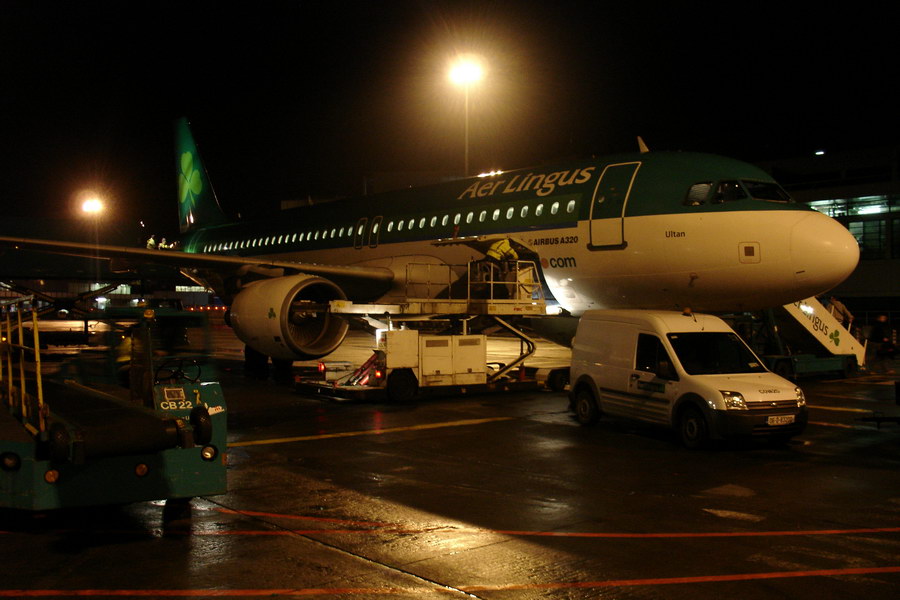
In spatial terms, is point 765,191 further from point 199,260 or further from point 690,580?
point 199,260

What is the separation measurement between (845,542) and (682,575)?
1.63m

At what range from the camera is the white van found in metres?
9.45

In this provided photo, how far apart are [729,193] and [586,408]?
4387mm

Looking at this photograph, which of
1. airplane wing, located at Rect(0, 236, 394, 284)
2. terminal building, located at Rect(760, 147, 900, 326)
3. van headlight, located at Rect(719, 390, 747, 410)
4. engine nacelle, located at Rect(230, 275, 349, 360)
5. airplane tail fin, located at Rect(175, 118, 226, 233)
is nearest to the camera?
van headlight, located at Rect(719, 390, 747, 410)

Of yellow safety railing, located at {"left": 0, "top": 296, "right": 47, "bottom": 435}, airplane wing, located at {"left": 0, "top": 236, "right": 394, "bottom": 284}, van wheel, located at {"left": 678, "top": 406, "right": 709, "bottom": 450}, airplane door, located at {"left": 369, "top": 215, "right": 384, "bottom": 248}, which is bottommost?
van wheel, located at {"left": 678, "top": 406, "right": 709, "bottom": 450}

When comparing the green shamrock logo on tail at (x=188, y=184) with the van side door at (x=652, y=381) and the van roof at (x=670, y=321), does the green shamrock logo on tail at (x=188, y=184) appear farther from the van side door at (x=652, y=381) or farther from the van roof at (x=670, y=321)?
the van side door at (x=652, y=381)

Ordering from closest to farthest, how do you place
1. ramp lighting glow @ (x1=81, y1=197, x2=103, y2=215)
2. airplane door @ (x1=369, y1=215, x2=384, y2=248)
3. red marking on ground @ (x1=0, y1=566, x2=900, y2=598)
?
1. red marking on ground @ (x1=0, y1=566, x2=900, y2=598)
2. airplane door @ (x1=369, y1=215, x2=384, y2=248)
3. ramp lighting glow @ (x1=81, y1=197, x2=103, y2=215)

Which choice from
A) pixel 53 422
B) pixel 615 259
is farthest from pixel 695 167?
pixel 53 422

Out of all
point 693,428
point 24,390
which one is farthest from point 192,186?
point 24,390

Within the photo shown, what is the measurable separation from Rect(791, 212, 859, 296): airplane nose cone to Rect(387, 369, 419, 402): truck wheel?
6362 mm

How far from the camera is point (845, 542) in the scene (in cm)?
598

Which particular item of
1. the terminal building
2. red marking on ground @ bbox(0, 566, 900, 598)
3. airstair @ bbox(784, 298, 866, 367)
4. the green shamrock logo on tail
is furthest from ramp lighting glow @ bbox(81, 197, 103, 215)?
the terminal building

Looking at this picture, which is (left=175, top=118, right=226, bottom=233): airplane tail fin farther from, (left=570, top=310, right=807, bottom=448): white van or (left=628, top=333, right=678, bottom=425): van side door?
(left=628, top=333, right=678, bottom=425): van side door

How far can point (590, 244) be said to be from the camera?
46.3 feet
